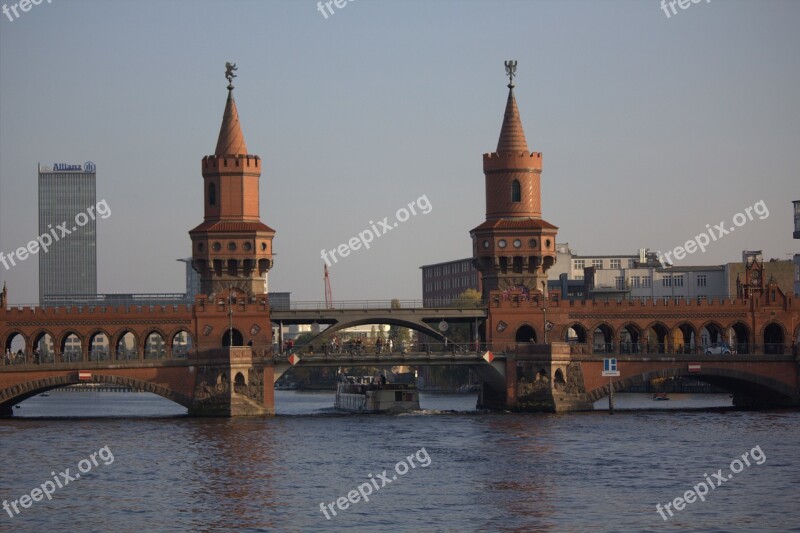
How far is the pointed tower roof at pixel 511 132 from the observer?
138000 millimetres

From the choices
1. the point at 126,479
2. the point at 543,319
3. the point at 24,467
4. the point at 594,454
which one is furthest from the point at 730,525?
the point at 543,319

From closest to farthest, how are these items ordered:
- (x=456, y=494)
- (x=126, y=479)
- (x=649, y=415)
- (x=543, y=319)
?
(x=456, y=494) → (x=126, y=479) → (x=649, y=415) → (x=543, y=319)

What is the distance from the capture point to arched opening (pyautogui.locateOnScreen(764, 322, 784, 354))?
440 ft

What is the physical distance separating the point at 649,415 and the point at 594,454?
31829 millimetres

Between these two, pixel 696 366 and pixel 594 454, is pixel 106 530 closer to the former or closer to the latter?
pixel 594 454

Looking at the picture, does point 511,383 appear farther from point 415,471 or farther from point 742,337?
point 415,471

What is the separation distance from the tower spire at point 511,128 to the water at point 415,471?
25799 mm

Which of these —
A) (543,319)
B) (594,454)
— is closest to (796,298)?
(543,319)

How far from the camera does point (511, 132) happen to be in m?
138

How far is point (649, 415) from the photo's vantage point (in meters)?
124

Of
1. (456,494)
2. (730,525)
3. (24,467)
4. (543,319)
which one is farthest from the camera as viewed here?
(543,319)

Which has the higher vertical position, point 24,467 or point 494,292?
point 494,292

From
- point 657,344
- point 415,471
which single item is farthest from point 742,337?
point 415,471

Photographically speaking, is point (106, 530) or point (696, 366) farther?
point (696, 366)
